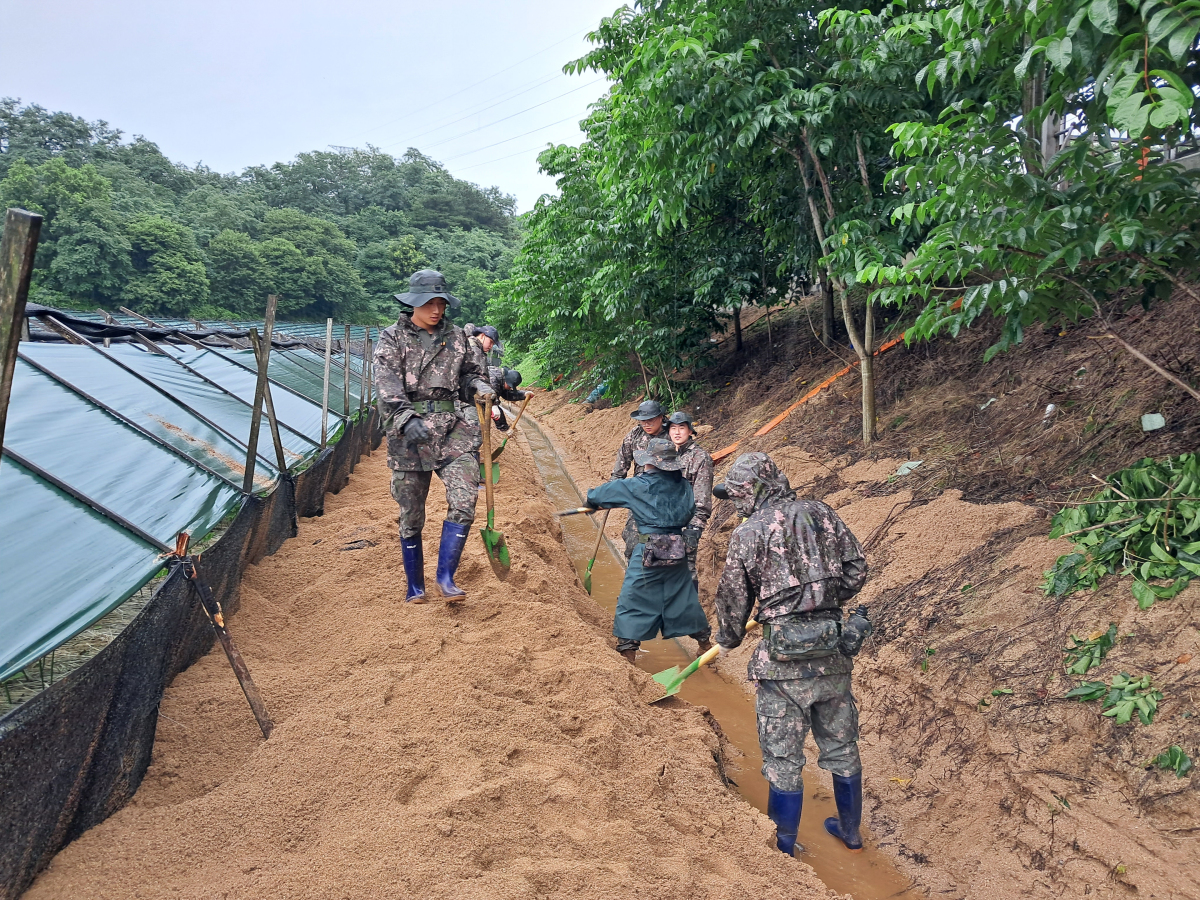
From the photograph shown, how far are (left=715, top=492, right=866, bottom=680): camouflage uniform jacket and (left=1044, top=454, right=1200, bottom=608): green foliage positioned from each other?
58.0 inches

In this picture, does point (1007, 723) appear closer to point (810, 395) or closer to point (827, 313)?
point (810, 395)

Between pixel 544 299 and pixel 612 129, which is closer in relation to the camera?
pixel 612 129

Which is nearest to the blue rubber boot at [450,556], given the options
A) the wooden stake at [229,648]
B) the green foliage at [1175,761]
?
the wooden stake at [229,648]

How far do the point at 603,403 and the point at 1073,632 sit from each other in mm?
14392

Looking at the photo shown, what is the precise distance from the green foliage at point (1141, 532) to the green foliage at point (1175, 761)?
74 cm

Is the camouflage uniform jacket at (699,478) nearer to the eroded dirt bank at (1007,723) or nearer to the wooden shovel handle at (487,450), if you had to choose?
the eroded dirt bank at (1007,723)

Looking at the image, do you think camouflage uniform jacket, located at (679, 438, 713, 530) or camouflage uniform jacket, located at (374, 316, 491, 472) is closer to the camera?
camouflage uniform jacket, located at (374, 316, 491, 472)

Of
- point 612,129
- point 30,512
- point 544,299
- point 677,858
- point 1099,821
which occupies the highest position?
point 612,129

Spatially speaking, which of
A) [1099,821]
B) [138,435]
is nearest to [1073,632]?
[1099,821]

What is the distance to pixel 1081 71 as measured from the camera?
2.91m

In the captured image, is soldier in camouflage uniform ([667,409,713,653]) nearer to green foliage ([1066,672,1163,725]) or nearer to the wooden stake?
green foliage ([1066,672,1163,725])

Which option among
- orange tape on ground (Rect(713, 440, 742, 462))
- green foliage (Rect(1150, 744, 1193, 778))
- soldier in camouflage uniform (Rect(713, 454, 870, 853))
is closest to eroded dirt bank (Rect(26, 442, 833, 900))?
soldier in camouflage uniform (Rect(713, 454, 870, 853))

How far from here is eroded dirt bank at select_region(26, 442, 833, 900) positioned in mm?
2564

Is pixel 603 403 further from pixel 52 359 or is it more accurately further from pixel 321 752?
pixel 321 752
